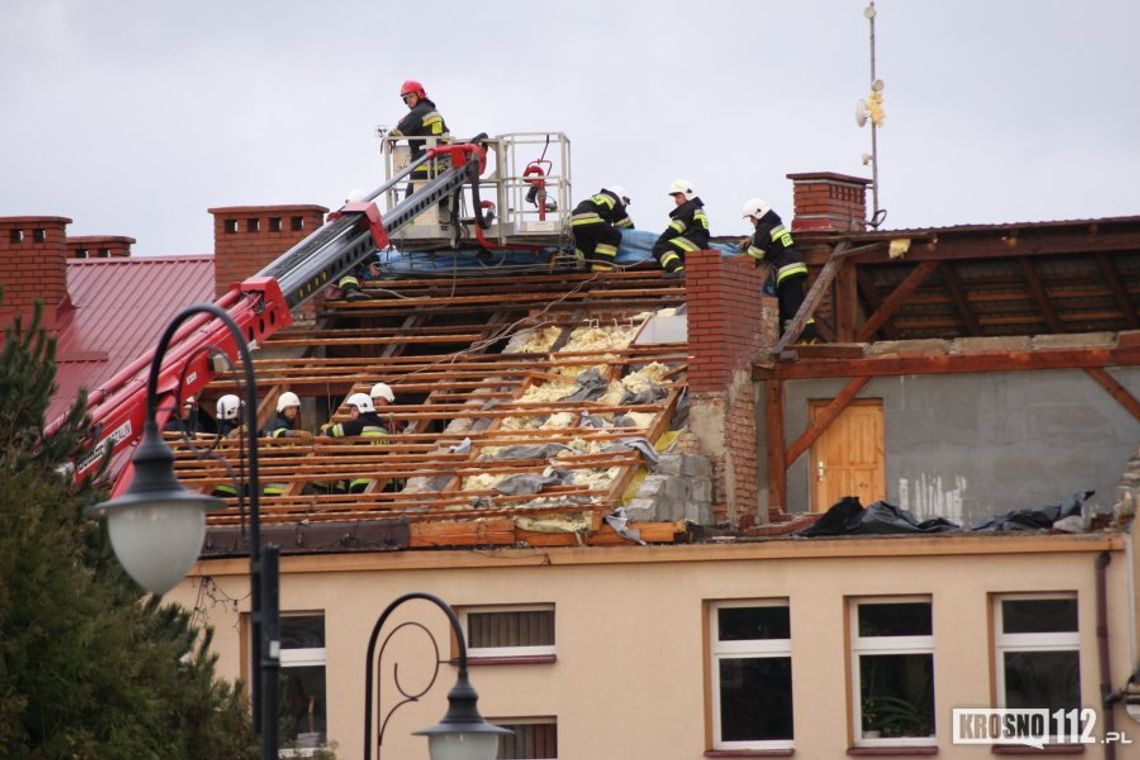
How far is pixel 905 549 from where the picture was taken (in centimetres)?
2367

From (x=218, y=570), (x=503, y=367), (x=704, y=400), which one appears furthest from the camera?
(x=503, y=367)

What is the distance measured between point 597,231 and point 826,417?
4.57 m

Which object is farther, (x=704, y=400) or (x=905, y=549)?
(x=704, y=400)

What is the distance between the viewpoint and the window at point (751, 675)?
2412cm

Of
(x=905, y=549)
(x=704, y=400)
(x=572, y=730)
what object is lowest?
(x=572, y=730)

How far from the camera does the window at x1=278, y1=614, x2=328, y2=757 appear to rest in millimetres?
25094

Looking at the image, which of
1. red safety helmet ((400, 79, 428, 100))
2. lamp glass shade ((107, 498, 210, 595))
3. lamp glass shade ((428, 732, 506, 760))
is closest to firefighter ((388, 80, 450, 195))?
red safety helmet ((400, 79, 428, 100))

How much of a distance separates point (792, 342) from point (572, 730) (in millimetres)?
6290

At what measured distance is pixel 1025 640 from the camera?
2358 cm

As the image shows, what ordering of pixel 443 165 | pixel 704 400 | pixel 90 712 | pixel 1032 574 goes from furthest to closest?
1. pixel 443 165
2. pixel 704 400
3. pixel 1032 574
4. pixel 90 712

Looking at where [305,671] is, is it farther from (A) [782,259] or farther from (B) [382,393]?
(A) [782,259]

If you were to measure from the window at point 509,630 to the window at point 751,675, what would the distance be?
1.73 meters

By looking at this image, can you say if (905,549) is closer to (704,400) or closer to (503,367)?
(704,400)

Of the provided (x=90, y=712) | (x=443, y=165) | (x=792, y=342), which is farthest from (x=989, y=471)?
(x=90, y=712)
